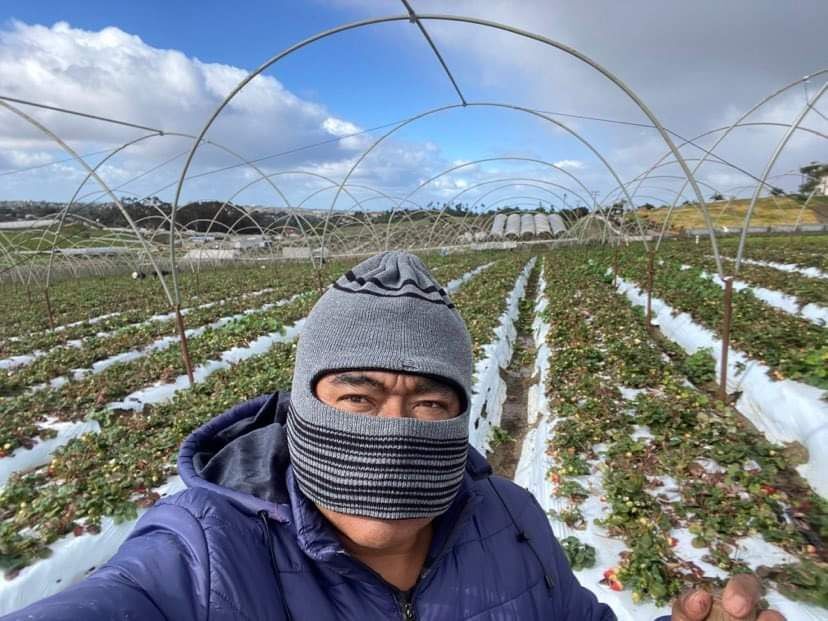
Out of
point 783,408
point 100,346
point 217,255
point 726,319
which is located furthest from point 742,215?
point 100,346

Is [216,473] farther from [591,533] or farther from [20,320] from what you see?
Result: [20,320]

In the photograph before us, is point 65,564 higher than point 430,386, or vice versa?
point 430,386

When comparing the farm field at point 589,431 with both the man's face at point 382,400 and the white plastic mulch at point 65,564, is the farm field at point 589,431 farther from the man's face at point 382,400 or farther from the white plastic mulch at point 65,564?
the man's face at point 382,400

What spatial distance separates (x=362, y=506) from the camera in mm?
1252

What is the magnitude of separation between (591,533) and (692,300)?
8499 mm

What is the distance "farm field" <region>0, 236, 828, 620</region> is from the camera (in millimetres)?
3447

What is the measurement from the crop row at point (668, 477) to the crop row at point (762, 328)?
0.76m

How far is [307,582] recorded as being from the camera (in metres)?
1.17

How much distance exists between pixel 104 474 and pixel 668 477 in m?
4.99

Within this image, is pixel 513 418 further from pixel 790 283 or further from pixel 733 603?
pixel 790 283

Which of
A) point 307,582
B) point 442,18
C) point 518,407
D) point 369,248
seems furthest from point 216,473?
point 369,248

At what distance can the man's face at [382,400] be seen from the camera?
126 centimetres

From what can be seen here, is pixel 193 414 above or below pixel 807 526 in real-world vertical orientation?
below

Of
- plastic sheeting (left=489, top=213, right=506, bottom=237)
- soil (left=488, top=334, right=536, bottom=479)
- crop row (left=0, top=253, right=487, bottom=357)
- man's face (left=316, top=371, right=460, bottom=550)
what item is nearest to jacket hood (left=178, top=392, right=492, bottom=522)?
man's face (left=316, top=371, right=460, bottom=550)
